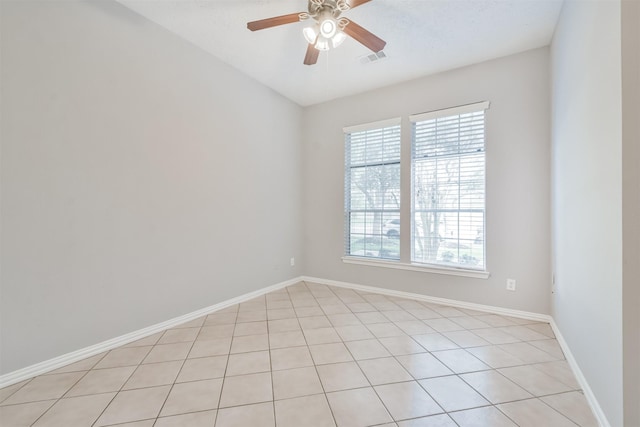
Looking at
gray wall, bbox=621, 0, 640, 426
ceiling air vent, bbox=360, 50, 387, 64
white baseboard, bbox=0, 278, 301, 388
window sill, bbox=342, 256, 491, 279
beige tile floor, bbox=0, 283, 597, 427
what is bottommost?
beige tile floor, bbox=0, 283, 597, 427

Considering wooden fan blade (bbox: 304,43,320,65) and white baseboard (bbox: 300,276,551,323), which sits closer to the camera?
wooden fan blade (bbox: 304,43,320,65)

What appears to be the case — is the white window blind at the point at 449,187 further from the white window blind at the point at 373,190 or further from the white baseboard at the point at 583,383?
the white baseboard at the point at 583,383

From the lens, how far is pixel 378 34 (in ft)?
8.70

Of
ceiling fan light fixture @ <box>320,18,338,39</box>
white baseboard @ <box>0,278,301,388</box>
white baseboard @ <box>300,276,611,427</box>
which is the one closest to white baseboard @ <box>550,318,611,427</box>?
white baseboard @ <box>300,276,611,427</box>

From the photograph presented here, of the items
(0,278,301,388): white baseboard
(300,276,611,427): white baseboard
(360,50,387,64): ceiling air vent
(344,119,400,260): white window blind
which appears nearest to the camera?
(300,276,611,427): white baseboard

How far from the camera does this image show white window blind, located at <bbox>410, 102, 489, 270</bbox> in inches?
122

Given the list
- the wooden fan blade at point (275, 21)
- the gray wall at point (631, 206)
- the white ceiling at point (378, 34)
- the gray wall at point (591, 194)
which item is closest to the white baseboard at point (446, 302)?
the gray wall at point (591, 194)

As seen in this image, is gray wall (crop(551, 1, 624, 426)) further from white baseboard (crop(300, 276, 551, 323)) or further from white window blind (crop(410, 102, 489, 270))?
white window blind (crop(410, 102, 489, 270))

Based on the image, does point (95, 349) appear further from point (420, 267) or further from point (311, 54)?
point (420, 267)

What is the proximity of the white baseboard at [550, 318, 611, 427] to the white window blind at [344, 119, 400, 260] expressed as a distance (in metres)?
1.76

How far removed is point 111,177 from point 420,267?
334cm

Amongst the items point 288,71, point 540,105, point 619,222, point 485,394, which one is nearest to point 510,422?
point 485,394

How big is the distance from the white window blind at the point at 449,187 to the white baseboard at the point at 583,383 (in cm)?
99

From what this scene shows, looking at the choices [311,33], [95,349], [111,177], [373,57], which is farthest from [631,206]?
[95,349]
